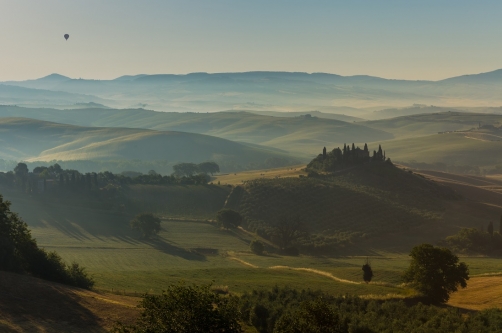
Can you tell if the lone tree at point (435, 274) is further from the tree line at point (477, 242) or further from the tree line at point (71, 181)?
the tree line at point (71, 181)

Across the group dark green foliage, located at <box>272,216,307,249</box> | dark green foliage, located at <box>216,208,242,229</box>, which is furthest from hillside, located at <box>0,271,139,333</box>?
dark green foliage, located at <box>216,208,242,229</box>

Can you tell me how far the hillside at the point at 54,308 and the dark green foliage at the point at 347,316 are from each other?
9509 millimetres

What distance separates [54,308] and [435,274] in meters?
31.3

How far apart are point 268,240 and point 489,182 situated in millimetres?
83879

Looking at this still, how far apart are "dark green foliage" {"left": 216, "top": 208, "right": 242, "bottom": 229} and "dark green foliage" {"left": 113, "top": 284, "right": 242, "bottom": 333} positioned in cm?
8358

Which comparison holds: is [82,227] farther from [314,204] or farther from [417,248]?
[417,248]

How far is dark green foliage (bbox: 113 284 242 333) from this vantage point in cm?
3189

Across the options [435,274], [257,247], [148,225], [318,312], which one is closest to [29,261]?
[318,312]

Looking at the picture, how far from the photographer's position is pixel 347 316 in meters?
40.2

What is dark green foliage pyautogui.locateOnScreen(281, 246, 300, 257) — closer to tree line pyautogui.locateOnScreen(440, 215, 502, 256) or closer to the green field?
the green field

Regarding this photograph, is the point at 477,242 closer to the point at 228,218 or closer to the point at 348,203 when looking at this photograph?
the point at 348,203

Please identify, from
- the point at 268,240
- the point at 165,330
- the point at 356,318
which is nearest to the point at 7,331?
the point at 165,330

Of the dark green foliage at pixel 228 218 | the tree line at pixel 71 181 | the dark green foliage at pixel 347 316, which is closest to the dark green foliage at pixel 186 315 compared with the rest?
the dark green foliage at pixel 347 316

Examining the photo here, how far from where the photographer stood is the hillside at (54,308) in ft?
131
